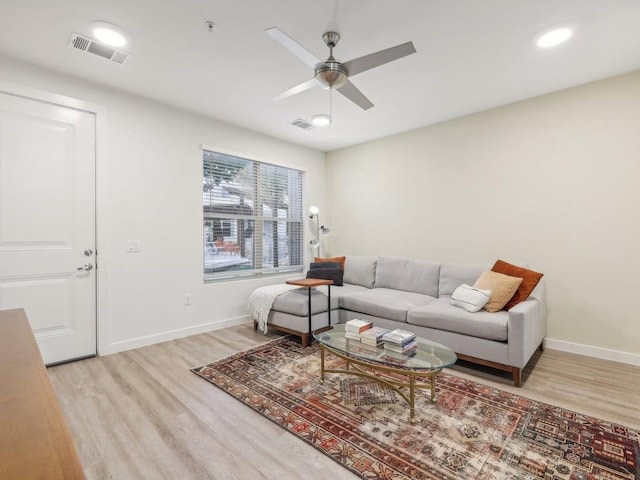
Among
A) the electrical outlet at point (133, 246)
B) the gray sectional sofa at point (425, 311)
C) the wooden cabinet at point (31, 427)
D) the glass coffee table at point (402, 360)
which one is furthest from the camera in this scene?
the electrical outlet at point (133, 246)

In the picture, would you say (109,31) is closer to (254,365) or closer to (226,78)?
(226,78)

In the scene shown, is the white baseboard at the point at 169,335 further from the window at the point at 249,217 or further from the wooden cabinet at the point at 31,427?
the wooden cabinet at the point at 31,427

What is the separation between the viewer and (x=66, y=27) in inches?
88.5

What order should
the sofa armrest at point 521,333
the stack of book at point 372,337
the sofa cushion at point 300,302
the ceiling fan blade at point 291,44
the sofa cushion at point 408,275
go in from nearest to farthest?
1. the ceiling fan blade at point 291,44
2. the stack of book at point 372,337
3. the sofa armrest at point 521,333
4. the sofa cushion at point 300,302
5. the sofa cushion at point 408,275

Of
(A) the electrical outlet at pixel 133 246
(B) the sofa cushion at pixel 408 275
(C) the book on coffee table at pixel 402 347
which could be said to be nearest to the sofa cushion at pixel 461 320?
(B) the sofa cushion at pixel 408 275

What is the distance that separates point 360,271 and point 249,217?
173cm

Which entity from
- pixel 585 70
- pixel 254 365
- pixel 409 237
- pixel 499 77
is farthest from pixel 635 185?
pixel 254 365

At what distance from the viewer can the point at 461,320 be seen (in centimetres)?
280

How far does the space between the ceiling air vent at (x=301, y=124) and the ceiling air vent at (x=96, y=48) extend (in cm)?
191

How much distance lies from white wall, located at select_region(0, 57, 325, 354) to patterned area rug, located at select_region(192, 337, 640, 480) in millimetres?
1179

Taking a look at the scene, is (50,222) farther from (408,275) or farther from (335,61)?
(408,275)

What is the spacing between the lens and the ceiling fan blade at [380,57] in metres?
1.82

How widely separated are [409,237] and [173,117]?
3.35 metres

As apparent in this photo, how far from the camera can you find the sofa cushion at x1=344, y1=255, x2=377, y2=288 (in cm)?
440
